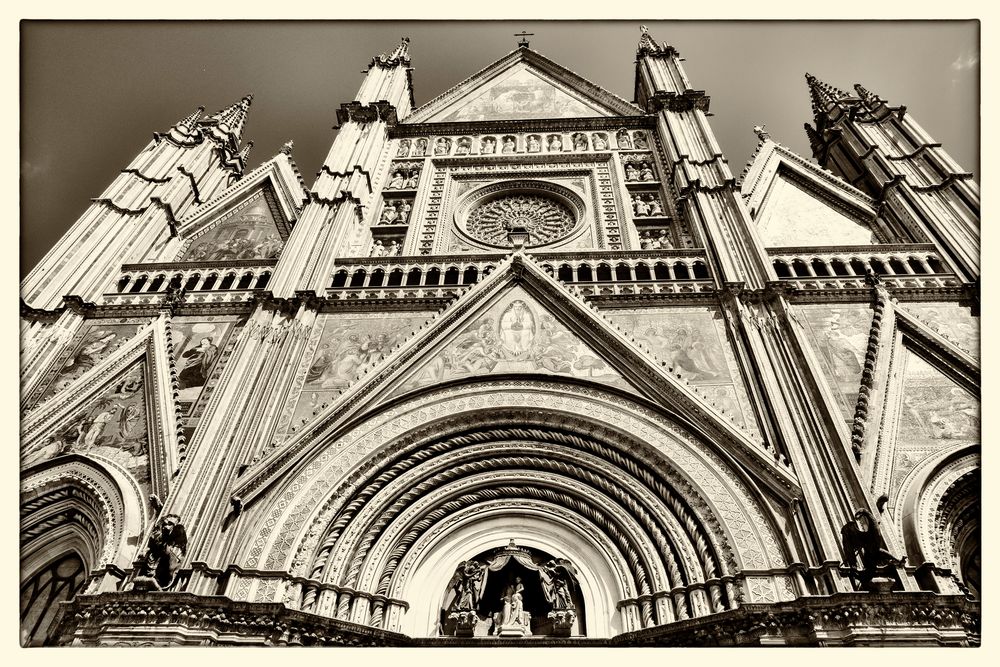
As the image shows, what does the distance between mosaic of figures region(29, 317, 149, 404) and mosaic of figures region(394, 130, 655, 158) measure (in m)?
7.49

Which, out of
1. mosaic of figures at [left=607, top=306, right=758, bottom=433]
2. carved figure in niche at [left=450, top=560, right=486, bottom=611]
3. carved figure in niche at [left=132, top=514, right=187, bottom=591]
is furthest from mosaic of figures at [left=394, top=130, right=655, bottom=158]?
carved figure in niche at [left=132, top=514, right=187, bottom=591]

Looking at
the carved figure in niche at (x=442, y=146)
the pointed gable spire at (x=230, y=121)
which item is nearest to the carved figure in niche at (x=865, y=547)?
the carved figure in niche at (x=442, y=146)

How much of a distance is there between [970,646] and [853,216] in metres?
9.39

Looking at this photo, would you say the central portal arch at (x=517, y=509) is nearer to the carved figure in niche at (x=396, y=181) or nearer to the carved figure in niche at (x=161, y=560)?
the carved figure in niche at (x=161, y=560)

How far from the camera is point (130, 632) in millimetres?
6074

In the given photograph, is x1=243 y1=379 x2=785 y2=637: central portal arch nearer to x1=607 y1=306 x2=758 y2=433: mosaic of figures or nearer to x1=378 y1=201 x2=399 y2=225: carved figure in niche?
x1=607 y1=306 x2=758 y2=433: mosaic of figures

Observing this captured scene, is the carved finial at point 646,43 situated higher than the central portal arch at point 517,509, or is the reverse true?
the carved finial at point 646,43

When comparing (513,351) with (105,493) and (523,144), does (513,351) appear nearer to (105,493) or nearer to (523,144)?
(105,493)

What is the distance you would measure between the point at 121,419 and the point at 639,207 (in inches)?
434

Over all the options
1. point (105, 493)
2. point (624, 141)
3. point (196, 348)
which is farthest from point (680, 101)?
point (105, 493)

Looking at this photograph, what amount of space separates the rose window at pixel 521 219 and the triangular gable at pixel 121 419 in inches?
279

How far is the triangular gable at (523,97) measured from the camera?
17.5m

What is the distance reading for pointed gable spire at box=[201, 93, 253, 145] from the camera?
1600 centimetres

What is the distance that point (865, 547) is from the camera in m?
6.22
